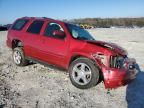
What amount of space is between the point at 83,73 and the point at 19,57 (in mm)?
3226

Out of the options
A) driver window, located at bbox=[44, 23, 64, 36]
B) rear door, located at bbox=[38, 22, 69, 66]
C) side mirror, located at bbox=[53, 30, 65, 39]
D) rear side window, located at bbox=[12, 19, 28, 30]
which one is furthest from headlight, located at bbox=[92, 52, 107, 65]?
rear side window, located at bbox=[12, 19, 28, 30]

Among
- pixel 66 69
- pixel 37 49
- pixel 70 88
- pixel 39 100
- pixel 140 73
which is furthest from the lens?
pixel 140 73

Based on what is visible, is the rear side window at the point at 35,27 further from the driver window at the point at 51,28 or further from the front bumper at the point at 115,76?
the front bumper at the point at 115,76

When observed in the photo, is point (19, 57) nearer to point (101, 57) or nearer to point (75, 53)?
point (75, 53)

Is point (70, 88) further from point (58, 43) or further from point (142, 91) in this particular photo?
point (142, 91)

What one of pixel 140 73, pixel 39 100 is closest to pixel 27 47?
pixel 39 100

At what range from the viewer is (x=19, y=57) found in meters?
8.45

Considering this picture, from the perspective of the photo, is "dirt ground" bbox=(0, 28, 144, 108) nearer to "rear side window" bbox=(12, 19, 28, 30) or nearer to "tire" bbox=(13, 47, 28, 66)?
"tire" bbox=(13, 47, 28, 66)

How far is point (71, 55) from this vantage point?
6387mm

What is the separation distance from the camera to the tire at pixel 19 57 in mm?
8211

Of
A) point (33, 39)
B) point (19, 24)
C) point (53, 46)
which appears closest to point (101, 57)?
point (53, 46)

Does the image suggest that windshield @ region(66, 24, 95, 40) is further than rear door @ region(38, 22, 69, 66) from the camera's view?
Yes

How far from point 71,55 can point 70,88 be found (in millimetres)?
896

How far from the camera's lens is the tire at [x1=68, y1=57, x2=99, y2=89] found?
5.89m
